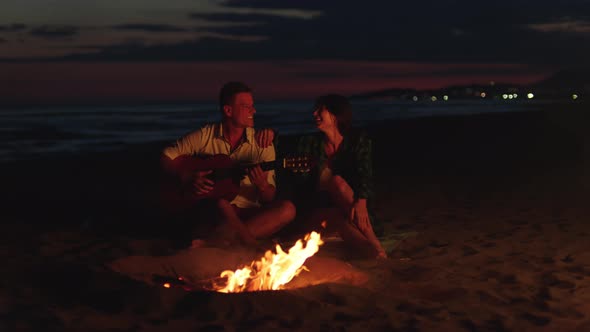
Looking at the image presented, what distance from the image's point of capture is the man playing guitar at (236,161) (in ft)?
18.3

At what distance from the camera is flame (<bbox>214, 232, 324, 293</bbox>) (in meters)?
4.96

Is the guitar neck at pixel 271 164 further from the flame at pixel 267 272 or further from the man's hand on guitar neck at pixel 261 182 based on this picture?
the flame at pixel 267 272

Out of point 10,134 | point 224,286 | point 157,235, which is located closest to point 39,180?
point 157,235

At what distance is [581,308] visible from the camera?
4.65 metres

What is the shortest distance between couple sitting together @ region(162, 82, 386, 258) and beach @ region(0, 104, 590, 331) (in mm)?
384

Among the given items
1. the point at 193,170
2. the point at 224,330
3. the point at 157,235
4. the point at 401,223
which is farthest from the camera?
the point at 401,223

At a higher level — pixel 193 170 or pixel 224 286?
pixel 193 170

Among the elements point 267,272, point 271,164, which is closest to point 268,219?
point 271,164

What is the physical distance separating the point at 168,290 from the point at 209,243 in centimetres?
105

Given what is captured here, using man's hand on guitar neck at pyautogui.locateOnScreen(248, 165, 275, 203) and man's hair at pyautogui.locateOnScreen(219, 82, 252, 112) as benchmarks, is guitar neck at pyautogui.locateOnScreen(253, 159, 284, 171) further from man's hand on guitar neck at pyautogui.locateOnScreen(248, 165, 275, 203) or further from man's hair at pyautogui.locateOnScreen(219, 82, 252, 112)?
man's hair at pyautogui.locateOnScreen(219, 82, 252, 112)

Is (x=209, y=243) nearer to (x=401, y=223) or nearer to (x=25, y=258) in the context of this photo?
(x=25, y=258)

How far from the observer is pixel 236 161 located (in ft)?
19.2

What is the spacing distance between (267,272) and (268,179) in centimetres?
103

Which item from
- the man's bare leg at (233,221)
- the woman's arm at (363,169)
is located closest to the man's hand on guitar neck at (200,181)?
the man's bare leg at (233,221)
